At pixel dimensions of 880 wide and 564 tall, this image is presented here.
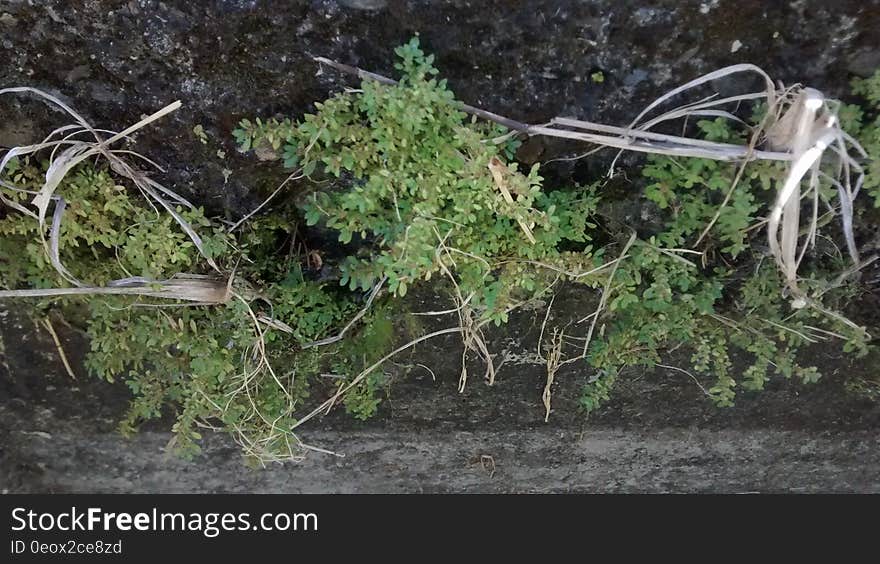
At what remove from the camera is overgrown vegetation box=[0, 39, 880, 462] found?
1.62 meters

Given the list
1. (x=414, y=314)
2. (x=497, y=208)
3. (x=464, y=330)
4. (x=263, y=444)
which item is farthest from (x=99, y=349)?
(x=497, y=208)

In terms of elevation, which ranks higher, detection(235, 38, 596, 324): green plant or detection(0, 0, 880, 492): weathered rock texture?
detection(0, 0, 880, 492): weathered rock texture

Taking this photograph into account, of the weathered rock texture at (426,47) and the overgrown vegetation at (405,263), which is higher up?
the weathered rock texture at (426,47)

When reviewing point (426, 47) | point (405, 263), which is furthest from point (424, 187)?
point (426, 47)

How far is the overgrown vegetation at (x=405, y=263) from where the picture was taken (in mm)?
1616

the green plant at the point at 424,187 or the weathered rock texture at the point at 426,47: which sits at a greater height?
the weathered rock texture at the point at 426,47

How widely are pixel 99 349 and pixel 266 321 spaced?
0.62 metres

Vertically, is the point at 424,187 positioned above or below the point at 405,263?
above

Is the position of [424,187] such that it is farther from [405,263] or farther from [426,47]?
[426,47]

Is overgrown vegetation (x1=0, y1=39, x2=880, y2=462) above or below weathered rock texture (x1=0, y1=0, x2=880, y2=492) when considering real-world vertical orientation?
below

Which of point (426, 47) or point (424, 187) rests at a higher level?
point (426, 47)

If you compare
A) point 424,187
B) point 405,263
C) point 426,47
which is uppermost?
point 426,47

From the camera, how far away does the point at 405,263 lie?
1635mm

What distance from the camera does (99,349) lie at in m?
2.17
